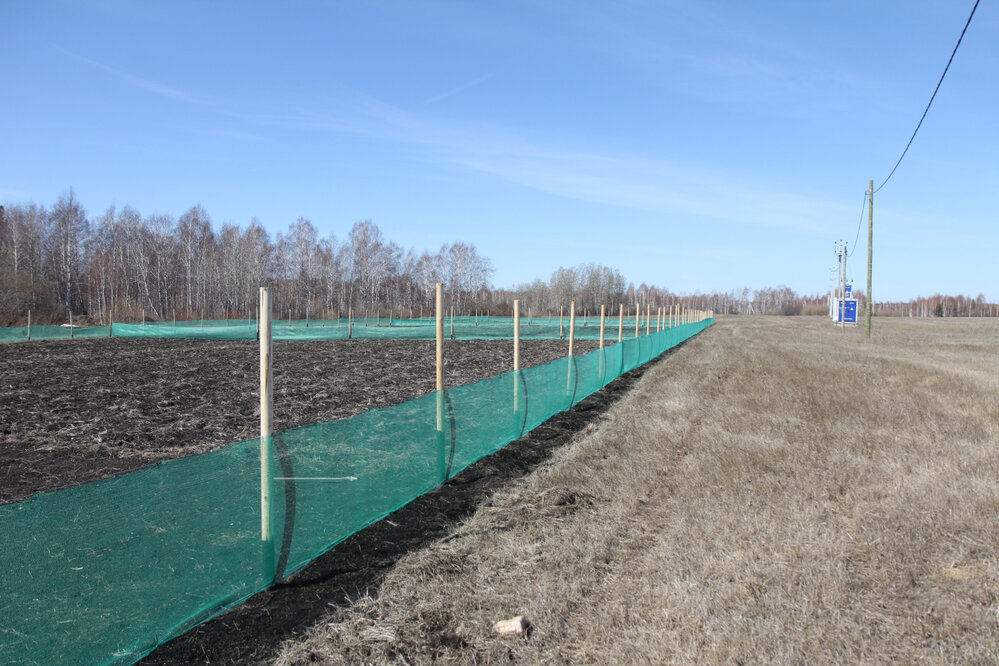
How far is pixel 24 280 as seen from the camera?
148 ft

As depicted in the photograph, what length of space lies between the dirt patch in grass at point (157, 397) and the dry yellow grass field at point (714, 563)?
2538 millimetres

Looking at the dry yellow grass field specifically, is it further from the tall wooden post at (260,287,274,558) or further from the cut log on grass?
the tall wooden post at (260,287,274,558)

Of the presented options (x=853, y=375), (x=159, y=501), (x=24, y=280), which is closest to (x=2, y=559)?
(x=159, y=501)

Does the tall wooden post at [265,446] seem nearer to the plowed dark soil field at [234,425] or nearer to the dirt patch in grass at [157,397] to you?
the plowed dark soil field at [234,425]

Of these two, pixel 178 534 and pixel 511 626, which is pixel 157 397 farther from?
pixel 511 626

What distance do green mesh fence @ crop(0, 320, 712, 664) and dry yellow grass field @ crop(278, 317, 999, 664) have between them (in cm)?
61

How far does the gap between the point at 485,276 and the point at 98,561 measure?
284 feet

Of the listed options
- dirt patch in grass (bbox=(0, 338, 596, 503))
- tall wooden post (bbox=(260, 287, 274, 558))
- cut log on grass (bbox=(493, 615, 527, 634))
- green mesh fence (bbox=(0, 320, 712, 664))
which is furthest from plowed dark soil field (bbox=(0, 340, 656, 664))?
cut log on grass (bbox=(493, 615, 527, 634))

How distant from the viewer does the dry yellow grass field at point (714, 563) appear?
10.6 ft

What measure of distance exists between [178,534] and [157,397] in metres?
9.41

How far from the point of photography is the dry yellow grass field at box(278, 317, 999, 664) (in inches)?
127

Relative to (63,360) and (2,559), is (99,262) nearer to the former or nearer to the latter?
(63,360)

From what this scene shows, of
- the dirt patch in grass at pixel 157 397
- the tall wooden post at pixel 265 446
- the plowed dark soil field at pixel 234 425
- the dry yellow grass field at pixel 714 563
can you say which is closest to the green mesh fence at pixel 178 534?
the tall wooden post at pixel 265 446

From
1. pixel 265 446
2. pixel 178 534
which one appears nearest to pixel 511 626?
pixel 265 446
